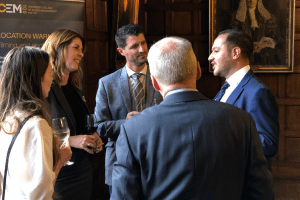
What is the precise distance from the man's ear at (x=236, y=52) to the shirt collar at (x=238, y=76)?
0.37ft

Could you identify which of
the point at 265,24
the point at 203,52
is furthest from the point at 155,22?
the point at 265,24

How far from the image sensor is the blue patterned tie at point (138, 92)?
264cm

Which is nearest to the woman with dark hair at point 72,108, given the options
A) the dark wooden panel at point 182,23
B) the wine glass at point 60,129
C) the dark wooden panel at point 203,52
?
the wine glass at point 60,129

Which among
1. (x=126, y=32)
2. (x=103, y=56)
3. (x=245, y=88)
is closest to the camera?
(x=245, y=88)

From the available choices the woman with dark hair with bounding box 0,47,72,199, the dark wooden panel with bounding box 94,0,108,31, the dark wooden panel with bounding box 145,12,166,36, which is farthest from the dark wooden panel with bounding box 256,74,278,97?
the woman with dark hair with bounding box 0,47,72,199

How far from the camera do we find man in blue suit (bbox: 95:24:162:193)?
263cm

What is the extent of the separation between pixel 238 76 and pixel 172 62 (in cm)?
123

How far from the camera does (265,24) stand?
532 cm

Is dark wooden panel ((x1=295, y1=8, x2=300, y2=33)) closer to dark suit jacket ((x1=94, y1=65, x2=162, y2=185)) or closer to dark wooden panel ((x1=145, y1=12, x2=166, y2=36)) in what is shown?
dark wooden panel ((x1=145, y1=12, x2=166, y2=36))

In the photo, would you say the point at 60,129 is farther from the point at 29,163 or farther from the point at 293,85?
the point at 293,85

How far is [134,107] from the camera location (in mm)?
2660

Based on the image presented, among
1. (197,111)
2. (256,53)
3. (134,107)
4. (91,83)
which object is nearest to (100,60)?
(91,83)

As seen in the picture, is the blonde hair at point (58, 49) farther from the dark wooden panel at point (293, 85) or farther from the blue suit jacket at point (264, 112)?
the dark wooden panel at point (293, 85)

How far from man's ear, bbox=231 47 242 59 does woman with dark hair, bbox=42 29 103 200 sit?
1.26 meters
